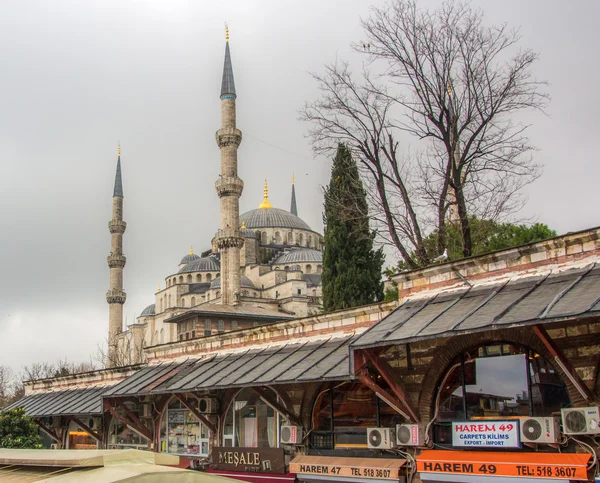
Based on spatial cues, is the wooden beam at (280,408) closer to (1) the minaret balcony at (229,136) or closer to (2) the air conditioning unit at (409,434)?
(2) the air conditioning unit at (409,434)

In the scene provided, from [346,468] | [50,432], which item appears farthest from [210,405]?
[50,432]

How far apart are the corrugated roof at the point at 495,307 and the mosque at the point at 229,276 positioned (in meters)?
25.3

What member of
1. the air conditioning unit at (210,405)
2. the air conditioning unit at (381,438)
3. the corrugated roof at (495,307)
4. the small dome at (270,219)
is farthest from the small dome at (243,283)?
the corrugated roof at (495,307)

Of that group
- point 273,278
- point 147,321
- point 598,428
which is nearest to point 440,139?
point 598,428

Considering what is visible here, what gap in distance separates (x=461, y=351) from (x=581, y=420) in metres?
2.31

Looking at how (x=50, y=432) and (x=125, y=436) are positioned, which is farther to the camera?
(x=50, y=432)

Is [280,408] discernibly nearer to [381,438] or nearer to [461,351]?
[381,438]

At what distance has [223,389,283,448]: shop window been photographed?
15684 mm

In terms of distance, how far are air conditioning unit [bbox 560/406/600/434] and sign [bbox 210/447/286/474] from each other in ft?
21.9

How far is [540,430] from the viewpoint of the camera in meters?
10.1

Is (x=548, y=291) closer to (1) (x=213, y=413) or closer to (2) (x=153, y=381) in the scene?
(1) (x=213, y=413)

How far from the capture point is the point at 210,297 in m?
69.9

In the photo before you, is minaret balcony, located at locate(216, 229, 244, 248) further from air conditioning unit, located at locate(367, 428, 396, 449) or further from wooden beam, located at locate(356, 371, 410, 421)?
wooden beam, located at locate(356, 371, 410, 421)

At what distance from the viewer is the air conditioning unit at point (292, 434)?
47.8 feet
